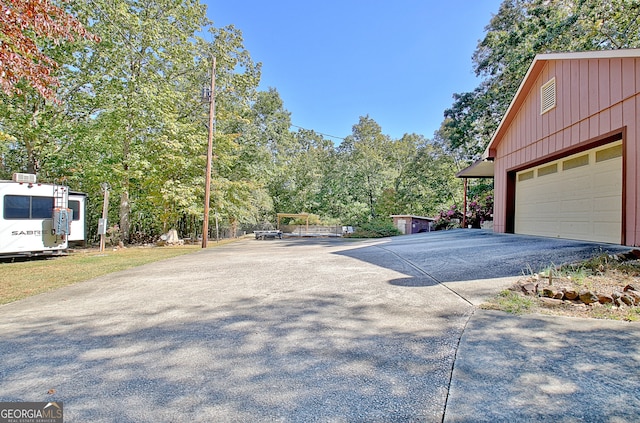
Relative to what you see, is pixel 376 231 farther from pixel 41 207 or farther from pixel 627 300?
pixel 627 300

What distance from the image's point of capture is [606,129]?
20.8 ft

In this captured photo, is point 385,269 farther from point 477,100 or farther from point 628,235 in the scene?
point 477,100

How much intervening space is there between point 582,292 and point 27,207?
12.3 m

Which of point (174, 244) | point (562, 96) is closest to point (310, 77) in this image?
point (174, 244)

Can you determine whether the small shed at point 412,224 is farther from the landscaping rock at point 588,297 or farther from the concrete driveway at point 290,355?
the landscaping rock at point 588,297

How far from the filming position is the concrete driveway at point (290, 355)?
178 cm

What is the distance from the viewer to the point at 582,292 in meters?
3.43

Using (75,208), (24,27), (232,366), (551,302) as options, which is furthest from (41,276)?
(551,302)

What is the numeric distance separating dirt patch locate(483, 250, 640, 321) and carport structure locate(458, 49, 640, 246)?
198cm

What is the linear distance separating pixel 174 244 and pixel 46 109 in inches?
312

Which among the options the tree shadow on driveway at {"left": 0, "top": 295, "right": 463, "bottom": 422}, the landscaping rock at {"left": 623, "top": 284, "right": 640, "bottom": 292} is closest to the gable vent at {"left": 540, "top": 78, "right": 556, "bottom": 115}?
the landscaping rock at {"left": 623, "top": 284, "right": 640, "bottom": 292}

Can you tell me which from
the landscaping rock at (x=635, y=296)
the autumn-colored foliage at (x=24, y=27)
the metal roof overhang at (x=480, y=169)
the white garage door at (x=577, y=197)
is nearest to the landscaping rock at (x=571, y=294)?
the landscaping rock at (x=635, y=296)

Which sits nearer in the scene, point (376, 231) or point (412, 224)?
point (376, 231)

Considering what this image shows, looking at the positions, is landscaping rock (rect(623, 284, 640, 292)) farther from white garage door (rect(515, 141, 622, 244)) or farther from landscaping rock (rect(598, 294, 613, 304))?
white garage door (rect(515, 141, 622, 244))
